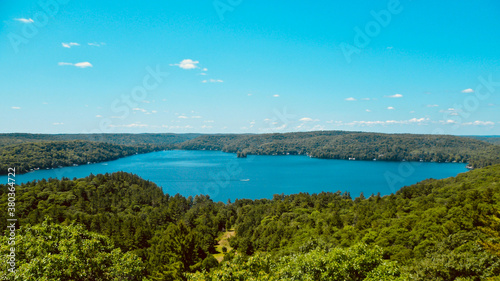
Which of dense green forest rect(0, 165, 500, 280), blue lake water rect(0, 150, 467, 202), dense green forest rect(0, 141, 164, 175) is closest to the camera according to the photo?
dense green forest rect(0, 165, 500, 280)

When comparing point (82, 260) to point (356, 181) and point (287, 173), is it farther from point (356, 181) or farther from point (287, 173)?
point (287, 173)

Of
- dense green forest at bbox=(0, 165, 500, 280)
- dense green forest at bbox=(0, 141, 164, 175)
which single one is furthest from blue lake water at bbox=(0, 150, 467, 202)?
dense green forest at bbox=(0, 165, 500, 280)

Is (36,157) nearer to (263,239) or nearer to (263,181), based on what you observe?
(263,181)

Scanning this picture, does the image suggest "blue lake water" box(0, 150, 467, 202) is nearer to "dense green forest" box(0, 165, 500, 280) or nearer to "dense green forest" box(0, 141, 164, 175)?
"dense green forest" box(0, 141, 164, 175)

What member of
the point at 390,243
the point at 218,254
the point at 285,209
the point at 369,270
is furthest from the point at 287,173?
the point at 369,270

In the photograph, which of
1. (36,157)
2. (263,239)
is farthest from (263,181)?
(36,157)

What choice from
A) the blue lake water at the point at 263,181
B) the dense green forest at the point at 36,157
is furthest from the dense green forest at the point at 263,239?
the dense green forest at the point at 36,157

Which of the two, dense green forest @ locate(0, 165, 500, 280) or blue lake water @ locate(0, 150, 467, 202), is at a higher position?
dense green forest @ locate(0, 165, 500, 280)

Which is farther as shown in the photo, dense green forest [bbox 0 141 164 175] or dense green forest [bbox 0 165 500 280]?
dense green forest [bbox 0 141 164 175]
